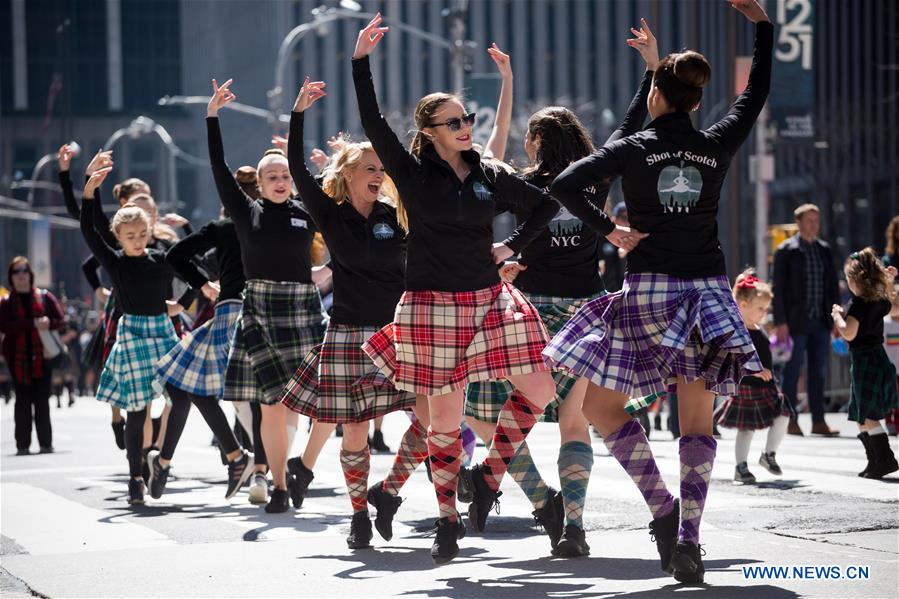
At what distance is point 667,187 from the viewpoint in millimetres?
5734

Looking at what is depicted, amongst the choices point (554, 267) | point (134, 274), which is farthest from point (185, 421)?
point (554, 267)

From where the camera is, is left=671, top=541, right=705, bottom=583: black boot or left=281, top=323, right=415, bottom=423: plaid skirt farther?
left=281, top=323, right=415, bottom=423: plaid skirt

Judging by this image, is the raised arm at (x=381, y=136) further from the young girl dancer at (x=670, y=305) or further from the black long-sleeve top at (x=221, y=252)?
the black long-sleeve top at (x=221, y=252)

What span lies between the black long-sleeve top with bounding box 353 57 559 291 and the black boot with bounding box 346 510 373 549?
1.21 m

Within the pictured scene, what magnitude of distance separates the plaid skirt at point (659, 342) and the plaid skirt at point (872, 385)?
15.2 ft

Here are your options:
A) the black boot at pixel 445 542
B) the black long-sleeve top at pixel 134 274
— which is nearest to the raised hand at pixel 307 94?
the black boot at pixel 445 542

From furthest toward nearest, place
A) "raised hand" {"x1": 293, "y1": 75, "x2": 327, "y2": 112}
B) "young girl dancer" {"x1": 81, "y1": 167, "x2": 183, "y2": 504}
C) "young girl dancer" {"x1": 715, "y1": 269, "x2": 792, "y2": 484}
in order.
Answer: "young girl dancer" {"x1": 715, "y1": 269, "x2": 792, "y2": 484} < "young girl dancer" {"x1": 81, "y1": 167, "x2": 183, "y2": 504} < "raised hand" {"x1": 293, "y1": 75, "x2": 327, "y2": 112}

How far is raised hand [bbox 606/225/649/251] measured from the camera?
19.0 ft

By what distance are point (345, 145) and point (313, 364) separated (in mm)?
1048

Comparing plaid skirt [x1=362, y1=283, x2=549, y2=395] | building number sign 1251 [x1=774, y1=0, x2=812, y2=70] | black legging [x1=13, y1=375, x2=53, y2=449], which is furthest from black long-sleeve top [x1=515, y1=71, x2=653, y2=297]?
building number sign 1251 [x1=774, y1=0, x2=812, y2=70]

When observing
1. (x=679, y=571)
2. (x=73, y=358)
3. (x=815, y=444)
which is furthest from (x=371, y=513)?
(x=73, y=358)

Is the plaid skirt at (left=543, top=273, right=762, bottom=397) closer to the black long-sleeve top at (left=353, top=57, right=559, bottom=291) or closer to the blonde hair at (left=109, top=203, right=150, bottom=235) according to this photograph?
the black long-sleeve top at (left=353, top=57, right=559, bottom=291)

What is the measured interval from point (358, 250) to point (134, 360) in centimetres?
308

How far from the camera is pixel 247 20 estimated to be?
8438 centimetres
